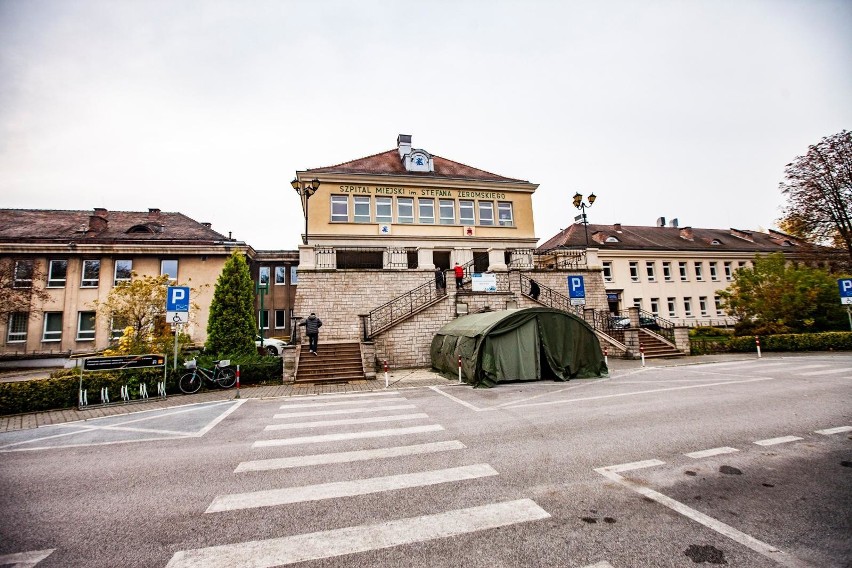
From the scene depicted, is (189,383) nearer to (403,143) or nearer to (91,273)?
(91,273)

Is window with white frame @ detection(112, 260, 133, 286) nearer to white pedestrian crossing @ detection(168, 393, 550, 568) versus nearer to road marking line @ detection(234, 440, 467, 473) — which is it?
white pedestrian crossing @ detection(168, 393, 550, 568)

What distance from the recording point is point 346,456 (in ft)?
20.3

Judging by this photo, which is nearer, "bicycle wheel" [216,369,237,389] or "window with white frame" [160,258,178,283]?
"bicycle wheel" [216,369,237,389]

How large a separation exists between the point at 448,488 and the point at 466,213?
82.7 ft

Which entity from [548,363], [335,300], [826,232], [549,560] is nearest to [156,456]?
[549,560]

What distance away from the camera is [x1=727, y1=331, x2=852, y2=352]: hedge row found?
65.0ft

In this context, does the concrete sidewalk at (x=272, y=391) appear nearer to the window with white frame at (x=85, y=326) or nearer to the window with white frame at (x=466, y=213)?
the window with white frame at (x=466, y=213)

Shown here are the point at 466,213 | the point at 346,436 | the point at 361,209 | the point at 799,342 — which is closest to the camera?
the point at 346,436

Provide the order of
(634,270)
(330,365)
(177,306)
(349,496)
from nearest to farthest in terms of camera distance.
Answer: (349,496)
(177,306)
(330,365)
(634,270)

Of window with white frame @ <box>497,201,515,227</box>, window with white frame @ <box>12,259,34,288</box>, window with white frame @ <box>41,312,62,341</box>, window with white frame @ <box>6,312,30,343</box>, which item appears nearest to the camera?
window with white frame @ <box>6,312,30,343</box>

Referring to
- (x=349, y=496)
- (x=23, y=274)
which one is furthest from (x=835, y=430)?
(x=23, y=274)

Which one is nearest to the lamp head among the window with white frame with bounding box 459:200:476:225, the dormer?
the window with white frame with bounding box 459:200:476:225

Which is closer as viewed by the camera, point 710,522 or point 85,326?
point 710,522

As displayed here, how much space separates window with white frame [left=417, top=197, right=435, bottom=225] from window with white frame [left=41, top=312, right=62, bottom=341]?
25.9 meters
